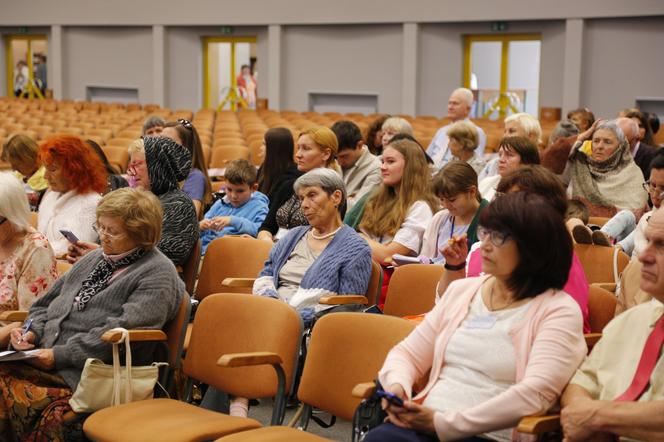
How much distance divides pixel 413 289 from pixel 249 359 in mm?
989

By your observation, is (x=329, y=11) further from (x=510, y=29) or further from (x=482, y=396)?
(x=482, y=396)

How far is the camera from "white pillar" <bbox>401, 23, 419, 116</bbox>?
16641mm

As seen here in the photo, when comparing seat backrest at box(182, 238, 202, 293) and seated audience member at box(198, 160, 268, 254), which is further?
seated audience member at box(198, 160, 268, 254)

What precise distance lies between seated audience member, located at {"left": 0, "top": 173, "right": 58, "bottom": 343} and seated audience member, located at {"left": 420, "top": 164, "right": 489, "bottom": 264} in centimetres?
167

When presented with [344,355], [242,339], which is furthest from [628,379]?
[242,339]

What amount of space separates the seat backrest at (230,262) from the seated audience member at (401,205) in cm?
56

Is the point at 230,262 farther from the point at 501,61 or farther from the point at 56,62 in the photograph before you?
the point at 56,62

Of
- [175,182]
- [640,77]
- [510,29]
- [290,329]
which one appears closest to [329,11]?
[510,29]

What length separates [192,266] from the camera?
14.1 ft

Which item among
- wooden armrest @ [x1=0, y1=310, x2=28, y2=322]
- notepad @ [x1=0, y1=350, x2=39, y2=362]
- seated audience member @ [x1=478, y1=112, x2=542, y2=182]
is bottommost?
notepad @ [x1=0, y1=350, x2=39, y2=362]

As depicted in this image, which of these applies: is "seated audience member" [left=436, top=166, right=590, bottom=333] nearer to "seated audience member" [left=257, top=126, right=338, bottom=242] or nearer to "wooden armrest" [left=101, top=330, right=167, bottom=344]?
"wooden armrest" [left=101, top=330, right=167, bottom=344]

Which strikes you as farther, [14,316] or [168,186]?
[168,186]

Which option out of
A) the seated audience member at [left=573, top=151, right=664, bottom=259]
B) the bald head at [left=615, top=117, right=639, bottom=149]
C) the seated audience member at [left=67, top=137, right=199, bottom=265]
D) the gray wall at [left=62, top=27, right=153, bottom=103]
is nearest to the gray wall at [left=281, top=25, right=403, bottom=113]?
the gray wall at [left=62, top=27, right=153, bottom=103]

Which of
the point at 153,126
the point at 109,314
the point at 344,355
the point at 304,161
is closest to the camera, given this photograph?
the point at 344,355
